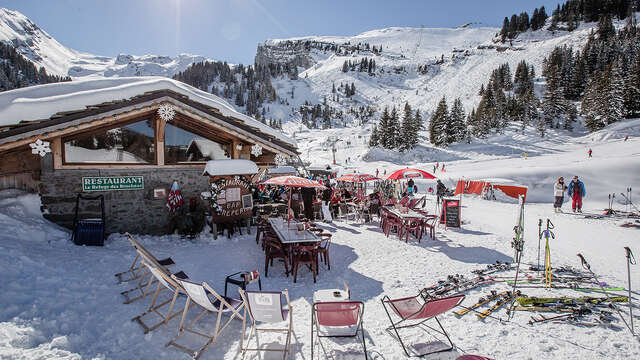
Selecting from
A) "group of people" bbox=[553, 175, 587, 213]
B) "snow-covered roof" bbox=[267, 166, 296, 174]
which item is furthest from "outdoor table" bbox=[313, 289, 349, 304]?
"group of people" bbox=[553, 175, 587, 213]

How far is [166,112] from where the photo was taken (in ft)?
25.7

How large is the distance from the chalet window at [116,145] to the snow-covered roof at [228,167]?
185 centimetres

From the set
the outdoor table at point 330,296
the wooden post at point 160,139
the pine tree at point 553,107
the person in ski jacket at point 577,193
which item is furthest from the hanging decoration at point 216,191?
the pine tree at point 553,107

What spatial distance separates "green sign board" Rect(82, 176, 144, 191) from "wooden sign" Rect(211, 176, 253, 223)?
79.3 inches

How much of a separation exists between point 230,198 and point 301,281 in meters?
3.81

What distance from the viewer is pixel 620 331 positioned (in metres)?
3.77

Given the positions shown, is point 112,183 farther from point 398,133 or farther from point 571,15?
point 571,15

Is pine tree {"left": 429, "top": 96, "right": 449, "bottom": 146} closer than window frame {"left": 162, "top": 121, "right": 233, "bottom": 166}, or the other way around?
window frame {"left": 162, "top": 121, "right": 233, "bottom": 166}

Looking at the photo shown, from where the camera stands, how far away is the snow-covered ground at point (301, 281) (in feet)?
11.1

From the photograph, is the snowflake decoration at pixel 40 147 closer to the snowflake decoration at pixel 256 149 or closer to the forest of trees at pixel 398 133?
the snowflake decoration at pixel 256 149

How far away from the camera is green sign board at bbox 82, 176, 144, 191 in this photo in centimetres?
734

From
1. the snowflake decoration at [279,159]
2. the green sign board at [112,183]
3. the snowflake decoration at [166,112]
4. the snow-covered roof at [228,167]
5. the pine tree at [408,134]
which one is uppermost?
the pine tree at [408,134]

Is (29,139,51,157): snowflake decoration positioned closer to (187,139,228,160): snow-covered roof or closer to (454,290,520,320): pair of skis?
(187,139,228,160): snow-covered roof

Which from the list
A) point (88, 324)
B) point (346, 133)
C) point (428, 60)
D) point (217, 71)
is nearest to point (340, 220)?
point (88, 324)
